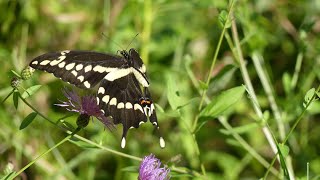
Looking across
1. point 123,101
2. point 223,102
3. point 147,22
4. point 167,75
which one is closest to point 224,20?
point 223,102

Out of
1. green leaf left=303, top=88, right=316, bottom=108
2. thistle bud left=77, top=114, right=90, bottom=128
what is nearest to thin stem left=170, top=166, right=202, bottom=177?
thistle bud left=77, top=114, right=90, bottom=128

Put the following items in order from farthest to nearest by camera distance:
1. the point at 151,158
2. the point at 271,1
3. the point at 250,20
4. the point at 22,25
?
the point at 271,1 → the point at 22,25 → the point at 250,20 → the point at 151,158

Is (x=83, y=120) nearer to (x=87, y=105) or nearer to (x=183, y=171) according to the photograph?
(x=87, y=105)

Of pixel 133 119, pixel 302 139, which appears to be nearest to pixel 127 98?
pixel 133 119

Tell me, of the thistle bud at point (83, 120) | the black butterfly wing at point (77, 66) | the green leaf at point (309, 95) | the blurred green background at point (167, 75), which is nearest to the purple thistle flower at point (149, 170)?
the thistle bud at point (83, 120)

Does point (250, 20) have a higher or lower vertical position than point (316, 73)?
higher

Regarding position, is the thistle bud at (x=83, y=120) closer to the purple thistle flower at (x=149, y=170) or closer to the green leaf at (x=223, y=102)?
the purple thistle flower at (x=149, y=170)

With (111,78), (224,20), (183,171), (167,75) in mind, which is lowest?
(183,171)

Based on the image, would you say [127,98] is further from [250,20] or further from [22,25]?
[22,25]
